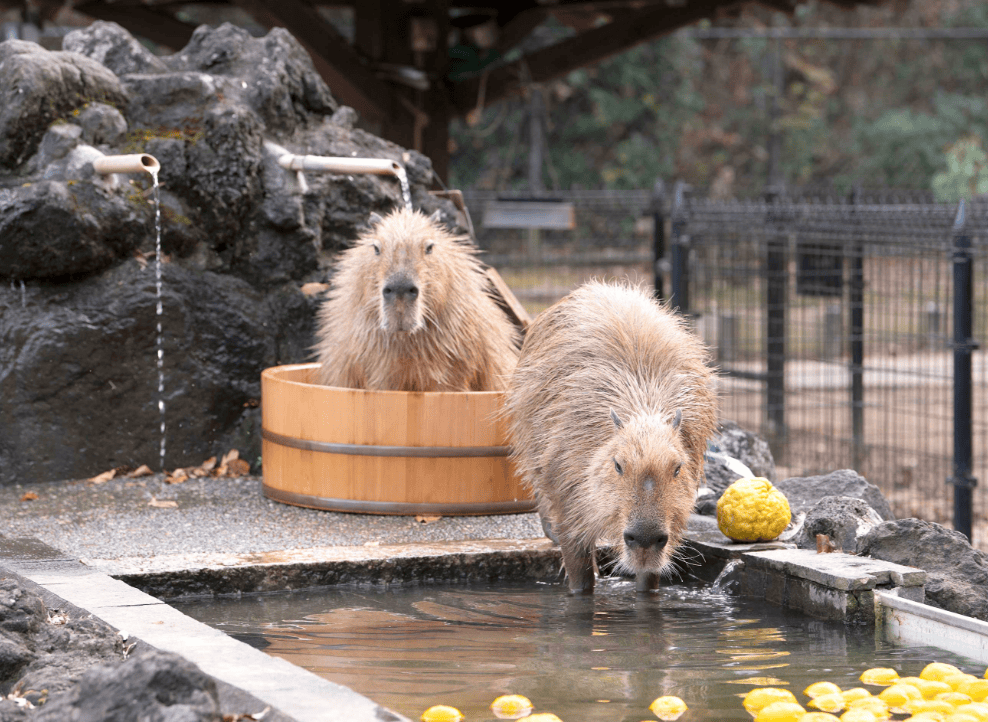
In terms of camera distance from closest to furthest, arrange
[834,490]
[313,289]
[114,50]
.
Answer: [834,490] < [313,289] < [114,50]

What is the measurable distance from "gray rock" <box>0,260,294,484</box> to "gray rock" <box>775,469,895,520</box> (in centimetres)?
277

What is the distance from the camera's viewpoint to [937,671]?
3.12 meters

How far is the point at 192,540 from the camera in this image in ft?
14.9

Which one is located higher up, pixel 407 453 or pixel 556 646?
pixel 407 453

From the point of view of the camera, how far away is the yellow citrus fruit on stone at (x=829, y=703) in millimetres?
2922

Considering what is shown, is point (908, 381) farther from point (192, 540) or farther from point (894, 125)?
point (894, 125)

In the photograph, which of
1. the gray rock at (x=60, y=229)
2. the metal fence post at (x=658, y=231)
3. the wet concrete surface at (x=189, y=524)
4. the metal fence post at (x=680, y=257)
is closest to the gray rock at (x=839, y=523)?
the wet concrete surface at (x=189, y=524)

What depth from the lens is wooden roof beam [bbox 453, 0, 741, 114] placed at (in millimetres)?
9867

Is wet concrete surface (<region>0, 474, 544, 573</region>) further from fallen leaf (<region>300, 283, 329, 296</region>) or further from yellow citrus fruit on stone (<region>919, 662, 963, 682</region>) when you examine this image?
yellow citrus fruit on stone (<region>919, 662, 963, 682</region>)

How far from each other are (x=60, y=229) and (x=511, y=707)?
12.1 ft

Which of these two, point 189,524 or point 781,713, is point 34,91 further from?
point 781,713

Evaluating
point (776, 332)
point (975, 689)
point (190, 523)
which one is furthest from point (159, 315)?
point (776, 332)

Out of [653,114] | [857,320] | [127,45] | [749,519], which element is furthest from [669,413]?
[653,114]

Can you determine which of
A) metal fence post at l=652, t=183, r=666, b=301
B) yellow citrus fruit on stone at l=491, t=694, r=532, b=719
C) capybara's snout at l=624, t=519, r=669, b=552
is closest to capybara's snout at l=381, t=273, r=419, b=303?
capybara's snout at l=624, t=519, r=669, b=552
